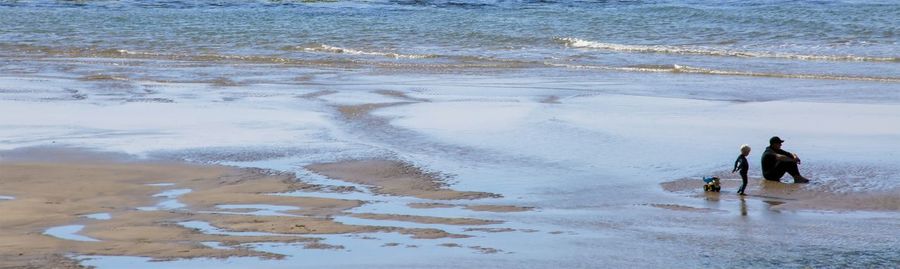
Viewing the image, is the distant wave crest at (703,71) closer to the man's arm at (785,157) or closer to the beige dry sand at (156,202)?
the man's arm at (785,157)

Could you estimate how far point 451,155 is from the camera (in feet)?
48.2

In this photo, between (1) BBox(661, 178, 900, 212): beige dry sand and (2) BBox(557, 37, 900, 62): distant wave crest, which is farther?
(2) BBox(557, 37, 900, 62): distant wave crest

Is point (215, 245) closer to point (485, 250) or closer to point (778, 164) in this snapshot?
point (485, 250)

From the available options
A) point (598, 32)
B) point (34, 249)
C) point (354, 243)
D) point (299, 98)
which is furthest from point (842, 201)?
point (598, 32)

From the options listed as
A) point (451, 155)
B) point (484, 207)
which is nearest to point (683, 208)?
point (484, 207)

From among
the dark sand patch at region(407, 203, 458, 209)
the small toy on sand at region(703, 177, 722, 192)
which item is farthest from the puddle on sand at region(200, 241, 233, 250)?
the small toy on sand at region(703, 177, 722, 192)

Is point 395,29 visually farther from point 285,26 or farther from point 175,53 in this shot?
point 175,53

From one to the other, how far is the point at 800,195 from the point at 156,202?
5.27 meters

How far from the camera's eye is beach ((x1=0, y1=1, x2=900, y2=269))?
9953mm

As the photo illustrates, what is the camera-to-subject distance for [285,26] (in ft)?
129

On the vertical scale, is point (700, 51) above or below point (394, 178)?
below

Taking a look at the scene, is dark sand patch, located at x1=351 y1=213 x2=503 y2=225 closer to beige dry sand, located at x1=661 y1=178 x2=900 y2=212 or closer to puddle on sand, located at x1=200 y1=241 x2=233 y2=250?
puddle on sand, located at x1=200 y1=241 x2=233 y2=250

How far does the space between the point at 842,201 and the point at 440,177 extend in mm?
3484

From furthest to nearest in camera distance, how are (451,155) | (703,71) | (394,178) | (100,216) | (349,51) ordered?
1. (349,51)
2. (703,71)
3. (451,155)
4. (394,178)
5. (100,216)
